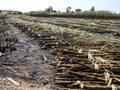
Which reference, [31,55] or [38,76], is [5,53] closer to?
[31,55]

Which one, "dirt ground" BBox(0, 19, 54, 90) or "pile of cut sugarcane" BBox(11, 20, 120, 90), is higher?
"pile of cut sugarcane" BBox(11, 20, 120, 90)

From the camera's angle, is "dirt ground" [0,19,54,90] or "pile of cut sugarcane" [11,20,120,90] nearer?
"pile of cut sugarcane" [11,20,120,90]

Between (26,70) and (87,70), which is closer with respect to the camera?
(87,70)

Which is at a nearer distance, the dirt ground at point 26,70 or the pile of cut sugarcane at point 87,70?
the pile of cut sugarcane at point 87,70

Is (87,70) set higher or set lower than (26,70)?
higher

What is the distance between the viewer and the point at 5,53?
8023 millimetres

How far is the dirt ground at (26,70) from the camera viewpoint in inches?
201

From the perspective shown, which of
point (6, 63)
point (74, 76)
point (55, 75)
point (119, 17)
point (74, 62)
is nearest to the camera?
point (74, 76)

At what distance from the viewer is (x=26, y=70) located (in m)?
6.22

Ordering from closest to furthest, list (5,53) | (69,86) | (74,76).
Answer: (69,86) < (74,76) < (5,53)

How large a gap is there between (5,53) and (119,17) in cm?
3610

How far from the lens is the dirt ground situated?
5116 mm

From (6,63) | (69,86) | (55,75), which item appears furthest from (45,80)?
(6,63)

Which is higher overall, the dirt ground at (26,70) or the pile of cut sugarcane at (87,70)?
the pile of cut sugarcane at (87,70)
